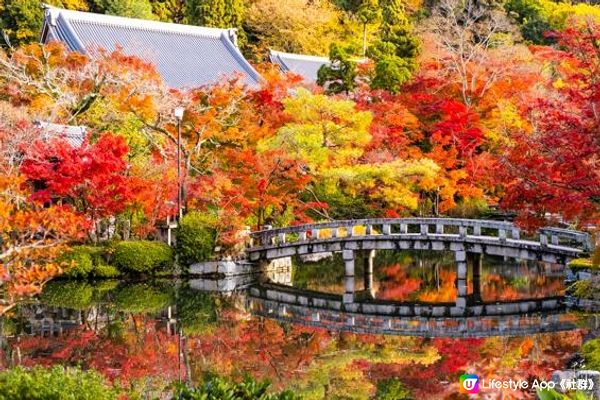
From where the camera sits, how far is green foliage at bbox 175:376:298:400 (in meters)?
9.57

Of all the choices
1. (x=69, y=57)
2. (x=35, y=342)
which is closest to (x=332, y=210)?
(x=69, y=57)

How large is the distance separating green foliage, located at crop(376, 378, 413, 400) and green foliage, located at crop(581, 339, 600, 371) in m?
2.81

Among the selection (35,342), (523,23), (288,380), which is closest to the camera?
(288,380)

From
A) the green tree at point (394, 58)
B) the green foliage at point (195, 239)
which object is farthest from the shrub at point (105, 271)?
the green tree at point (394, 58)

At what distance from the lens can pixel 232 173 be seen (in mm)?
28312

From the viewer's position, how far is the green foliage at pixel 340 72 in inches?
1346

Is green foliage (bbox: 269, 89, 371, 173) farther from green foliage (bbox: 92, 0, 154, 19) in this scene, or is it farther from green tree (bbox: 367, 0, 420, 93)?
green foliage (bbox: 92, 0, 154, 19)

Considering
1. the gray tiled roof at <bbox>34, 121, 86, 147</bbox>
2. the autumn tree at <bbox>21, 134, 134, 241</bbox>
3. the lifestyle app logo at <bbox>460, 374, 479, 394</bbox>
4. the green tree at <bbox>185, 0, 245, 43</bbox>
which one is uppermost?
the green tree at <bbox>185, 0, 245, 43</bbox>

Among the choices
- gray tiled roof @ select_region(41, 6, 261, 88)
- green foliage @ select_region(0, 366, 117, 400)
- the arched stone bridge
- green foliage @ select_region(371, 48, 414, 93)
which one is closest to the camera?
Result: green foliage @ select_region(0, 366, 117, 400)

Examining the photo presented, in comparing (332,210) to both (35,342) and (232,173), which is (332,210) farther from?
(35,342)

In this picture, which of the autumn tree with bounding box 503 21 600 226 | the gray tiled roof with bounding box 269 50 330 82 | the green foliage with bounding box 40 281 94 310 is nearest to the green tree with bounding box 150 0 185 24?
the gray tiled roof with bounding box 269 50 330 82

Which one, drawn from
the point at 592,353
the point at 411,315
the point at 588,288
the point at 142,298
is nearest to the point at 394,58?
the point at 411,315

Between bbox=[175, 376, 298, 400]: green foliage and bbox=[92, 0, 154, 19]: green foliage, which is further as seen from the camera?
bbox=[92, 0, 154, 19]: green foliage

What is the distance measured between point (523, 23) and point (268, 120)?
29.1 meters
